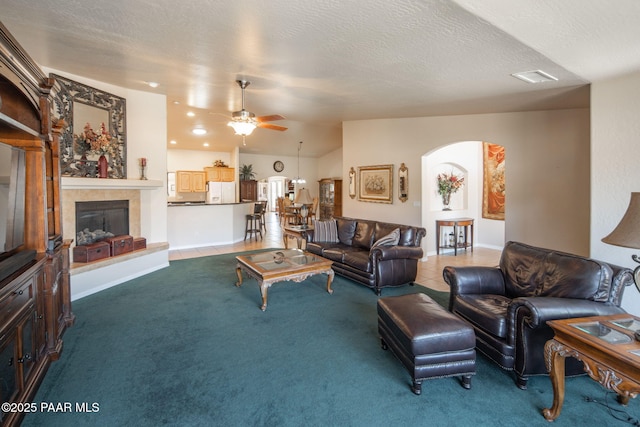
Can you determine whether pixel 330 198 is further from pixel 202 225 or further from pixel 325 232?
A: pixel 325 232

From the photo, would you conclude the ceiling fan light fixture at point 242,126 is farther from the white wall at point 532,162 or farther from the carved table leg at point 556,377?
the carved table leg at point 556,377

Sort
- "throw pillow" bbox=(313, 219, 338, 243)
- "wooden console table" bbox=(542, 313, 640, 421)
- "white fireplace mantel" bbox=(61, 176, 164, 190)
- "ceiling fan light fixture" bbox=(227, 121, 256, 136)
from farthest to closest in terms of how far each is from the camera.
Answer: "throw pillow" bbox=(313, 219, 338, 243) < "ceiling fan light fixture" bbox=(227, 121, 256, 136) < "white fireplace mantel" bbox=(61, 176, 164, 190) < "wooden console table" bbox=(542, 313, 640, 421)

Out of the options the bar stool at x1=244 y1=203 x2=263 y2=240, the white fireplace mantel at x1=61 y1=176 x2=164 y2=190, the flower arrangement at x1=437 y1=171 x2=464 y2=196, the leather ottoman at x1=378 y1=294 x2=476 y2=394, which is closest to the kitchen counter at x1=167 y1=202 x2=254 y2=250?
the bar stool at x1=244 y1=203 x2=263 y2=240

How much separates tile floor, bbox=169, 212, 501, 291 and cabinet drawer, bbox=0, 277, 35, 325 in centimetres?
424

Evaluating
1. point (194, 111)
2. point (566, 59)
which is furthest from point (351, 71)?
point (194, 111)

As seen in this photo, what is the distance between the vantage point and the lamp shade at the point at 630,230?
66.6 inches

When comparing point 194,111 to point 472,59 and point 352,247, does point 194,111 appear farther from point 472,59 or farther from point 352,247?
point 472,59

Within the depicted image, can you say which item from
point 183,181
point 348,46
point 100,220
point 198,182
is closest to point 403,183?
point 348,46

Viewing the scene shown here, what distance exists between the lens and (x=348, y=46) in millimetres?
2846

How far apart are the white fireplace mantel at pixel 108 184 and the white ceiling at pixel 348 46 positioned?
1472 millimetres

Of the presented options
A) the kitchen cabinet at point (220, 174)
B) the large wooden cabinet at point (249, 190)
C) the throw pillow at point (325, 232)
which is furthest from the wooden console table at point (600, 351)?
the kitchen cabinet at point (220, 174)

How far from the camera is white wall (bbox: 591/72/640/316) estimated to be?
2.78 m

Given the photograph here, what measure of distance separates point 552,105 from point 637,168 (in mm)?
1948

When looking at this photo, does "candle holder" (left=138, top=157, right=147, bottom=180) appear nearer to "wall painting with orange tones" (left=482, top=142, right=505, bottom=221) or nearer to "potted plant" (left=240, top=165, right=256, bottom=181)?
"potted plant" (left=240, top=165, right=256, bottom=181)
